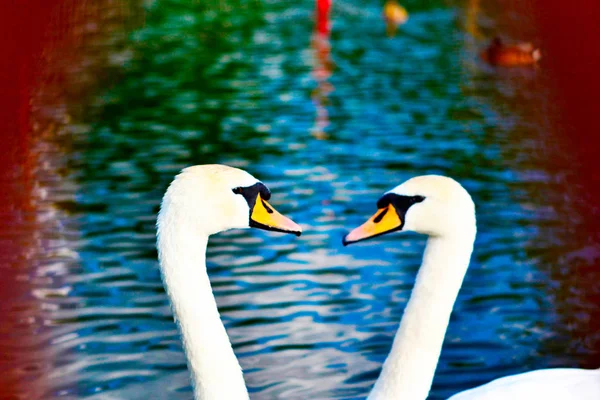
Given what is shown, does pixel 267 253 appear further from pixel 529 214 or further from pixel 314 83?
pixel 314 83

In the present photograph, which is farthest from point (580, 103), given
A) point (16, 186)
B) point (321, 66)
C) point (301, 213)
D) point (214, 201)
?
point (214, 201)

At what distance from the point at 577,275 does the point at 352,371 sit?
10.3 ft

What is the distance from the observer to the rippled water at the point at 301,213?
8227 mm

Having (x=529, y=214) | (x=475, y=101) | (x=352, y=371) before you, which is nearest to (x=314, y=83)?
(x=475, y=101)

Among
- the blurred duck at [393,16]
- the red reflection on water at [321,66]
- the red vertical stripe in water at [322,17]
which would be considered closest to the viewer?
the red reflection on water at [321,66]

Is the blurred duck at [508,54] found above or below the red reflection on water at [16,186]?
below

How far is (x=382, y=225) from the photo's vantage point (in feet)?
17.9

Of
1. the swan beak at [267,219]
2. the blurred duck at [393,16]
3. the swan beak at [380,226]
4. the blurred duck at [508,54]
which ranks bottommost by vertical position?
the blurred duck at [393,16]

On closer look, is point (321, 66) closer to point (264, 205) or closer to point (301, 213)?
point (301, 213)

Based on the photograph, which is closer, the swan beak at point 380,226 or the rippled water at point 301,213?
the swan beak at point 380,226

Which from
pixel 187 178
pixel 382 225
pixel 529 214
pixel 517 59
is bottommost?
pixel 517 59

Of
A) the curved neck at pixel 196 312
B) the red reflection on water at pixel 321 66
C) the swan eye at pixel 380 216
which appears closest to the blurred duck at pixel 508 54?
the red reflection on water at pixel 321 66

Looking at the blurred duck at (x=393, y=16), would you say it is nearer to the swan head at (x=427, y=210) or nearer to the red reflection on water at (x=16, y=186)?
the red reflection on water at (x=16, y=186)

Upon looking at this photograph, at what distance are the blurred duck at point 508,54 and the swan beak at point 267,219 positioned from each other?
20.4m
